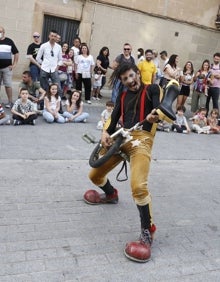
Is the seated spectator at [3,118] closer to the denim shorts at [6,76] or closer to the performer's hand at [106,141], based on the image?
the denim shorts at [6,76]

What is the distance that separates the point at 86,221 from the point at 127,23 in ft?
31.4

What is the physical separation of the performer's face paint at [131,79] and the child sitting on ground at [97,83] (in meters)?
7.22

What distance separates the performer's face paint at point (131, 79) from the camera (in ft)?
11.6

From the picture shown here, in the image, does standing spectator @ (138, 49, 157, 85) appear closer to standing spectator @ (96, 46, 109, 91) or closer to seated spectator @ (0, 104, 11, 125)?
standing spectator @ (96, 46, 109, 91)

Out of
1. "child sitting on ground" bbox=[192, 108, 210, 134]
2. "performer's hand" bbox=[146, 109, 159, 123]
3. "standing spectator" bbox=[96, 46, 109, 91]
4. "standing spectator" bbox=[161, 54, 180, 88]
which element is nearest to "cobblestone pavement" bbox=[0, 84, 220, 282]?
"performer's hand" bbox=[146, 109, 159, 123]

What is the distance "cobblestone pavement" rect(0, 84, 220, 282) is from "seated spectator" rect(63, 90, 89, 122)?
1716 millimetres

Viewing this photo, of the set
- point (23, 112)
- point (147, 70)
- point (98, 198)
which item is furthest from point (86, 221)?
point (147, 70)

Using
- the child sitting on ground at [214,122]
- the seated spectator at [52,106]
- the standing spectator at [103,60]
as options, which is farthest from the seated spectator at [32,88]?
the child sitting on ground at [214,122]

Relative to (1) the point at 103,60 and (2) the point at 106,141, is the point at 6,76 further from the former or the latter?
(2) the point at 106,141

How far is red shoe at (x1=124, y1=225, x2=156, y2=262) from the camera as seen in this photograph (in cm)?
327

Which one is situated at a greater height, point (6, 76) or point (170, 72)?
point (170, 72)

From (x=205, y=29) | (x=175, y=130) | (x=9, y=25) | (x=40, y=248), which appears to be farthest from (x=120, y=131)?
(x=205, y=29)

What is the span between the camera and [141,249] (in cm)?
328

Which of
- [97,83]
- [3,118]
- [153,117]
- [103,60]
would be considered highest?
[153,117]
